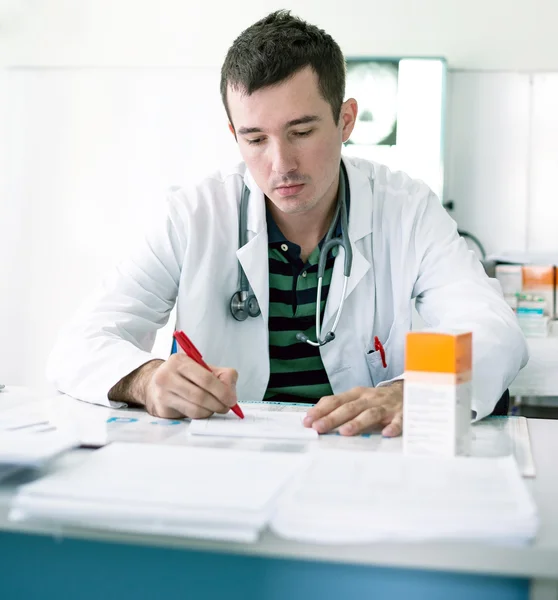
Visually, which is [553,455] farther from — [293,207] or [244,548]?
[293,207]

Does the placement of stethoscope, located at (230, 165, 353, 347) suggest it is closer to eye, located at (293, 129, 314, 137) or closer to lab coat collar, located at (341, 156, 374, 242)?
lab coat collar, located at (341, 156, 374, 242)

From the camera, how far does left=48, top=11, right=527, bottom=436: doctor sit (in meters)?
1.43

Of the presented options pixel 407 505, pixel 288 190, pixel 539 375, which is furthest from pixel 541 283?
pixel 407 505

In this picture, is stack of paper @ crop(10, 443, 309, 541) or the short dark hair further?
the short dark hair

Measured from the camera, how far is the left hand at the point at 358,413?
1035mm

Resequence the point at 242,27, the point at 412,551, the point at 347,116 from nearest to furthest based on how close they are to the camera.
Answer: the point at 412,551 < the point at 347,116 < the point at 242,27

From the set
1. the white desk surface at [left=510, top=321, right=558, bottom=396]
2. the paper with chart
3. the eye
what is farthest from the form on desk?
the eye

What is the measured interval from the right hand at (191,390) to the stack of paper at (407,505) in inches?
12.4

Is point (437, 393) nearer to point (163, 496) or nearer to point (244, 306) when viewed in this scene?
point (163, 496)

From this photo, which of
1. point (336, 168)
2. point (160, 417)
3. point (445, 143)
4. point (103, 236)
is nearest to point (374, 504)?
point (160, 417)

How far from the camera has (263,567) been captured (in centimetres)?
70

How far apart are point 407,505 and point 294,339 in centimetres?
88

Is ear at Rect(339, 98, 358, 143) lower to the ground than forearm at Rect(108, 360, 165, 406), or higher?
higher

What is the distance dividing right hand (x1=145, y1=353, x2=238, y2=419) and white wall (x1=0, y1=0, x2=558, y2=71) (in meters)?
2.52
